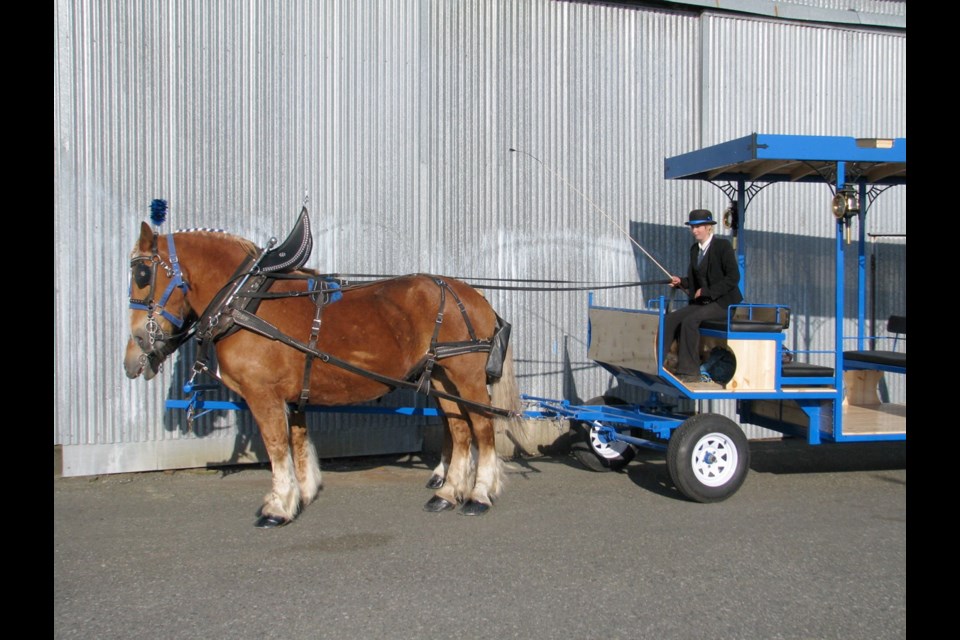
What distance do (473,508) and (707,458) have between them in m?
1.88

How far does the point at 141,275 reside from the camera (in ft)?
18.1

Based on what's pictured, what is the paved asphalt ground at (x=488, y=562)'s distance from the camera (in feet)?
13.1

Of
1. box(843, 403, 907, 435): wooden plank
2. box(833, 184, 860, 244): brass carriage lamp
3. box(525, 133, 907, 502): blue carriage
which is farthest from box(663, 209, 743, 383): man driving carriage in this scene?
box(843, 403, 907, 435): wooden plank

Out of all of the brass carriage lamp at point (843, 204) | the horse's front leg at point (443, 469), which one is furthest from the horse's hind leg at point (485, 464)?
the brass carriage lamp at point (843, 204)

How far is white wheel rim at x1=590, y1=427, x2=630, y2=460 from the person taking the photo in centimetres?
729

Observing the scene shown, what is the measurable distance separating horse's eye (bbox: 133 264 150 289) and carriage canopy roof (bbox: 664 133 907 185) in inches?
178

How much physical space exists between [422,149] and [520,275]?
163cm

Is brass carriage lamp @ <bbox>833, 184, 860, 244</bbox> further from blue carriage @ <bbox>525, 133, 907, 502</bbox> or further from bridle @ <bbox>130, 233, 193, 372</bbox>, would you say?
bridle @ <bbox>130, 233, 193, 372</bbox>

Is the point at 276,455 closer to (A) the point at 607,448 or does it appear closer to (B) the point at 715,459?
(A) the point at 607,448

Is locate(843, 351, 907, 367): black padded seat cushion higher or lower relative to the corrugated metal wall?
lower

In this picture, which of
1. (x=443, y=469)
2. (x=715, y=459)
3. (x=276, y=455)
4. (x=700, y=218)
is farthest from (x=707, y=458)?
(x=276, y=455)

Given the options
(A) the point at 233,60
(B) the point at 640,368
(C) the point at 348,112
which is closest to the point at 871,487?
(B) the point at 640,368

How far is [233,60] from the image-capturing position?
24.4 ft

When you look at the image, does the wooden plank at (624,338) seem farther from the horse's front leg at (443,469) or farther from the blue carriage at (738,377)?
the horse's front leg at (443,469)
